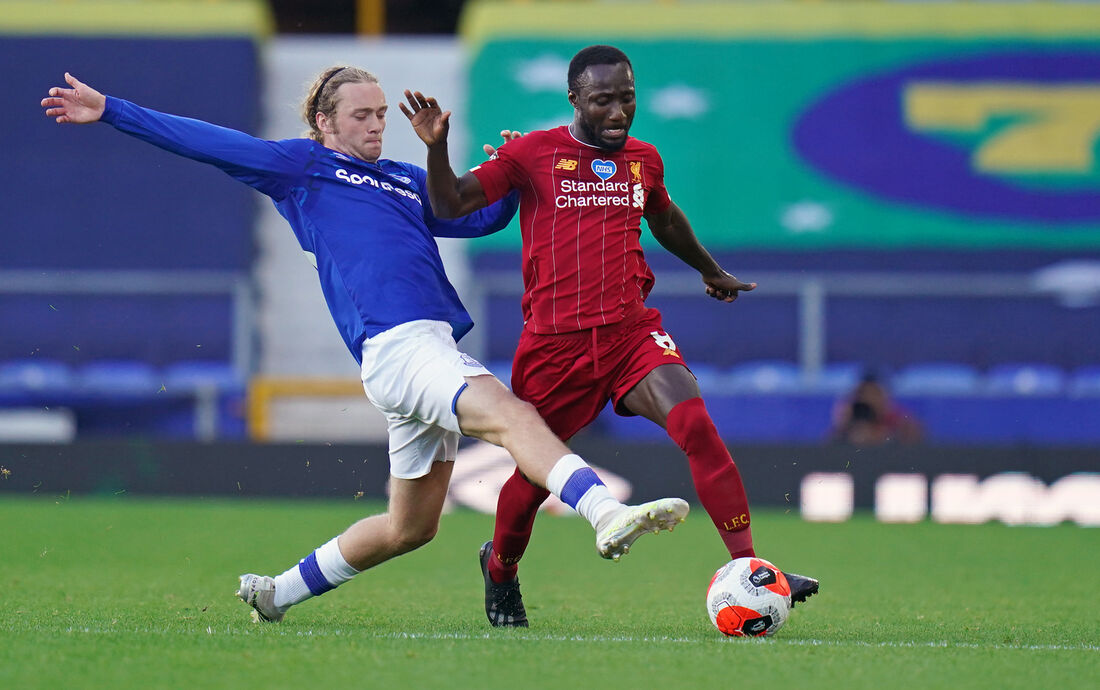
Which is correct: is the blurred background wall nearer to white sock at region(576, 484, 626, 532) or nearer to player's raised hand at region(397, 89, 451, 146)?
player's raised hand at region(397, 89, 451, 146)

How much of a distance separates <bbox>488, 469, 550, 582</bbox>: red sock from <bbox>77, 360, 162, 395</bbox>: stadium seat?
32.5 feet

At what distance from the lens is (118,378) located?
16.2 meters

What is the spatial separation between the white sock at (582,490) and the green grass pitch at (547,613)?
44 centimetres

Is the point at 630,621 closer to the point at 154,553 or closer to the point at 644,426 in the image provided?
the point at 154,553

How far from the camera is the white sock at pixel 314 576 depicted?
5.21 meters

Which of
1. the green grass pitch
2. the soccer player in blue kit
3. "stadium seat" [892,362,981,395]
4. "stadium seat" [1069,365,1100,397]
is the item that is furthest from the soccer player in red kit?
"stadium seat" [1069,365,1100,397]

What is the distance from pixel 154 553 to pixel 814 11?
1259 cm

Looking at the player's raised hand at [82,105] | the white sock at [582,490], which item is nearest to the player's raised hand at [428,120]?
the player's raised hand at [82,105]

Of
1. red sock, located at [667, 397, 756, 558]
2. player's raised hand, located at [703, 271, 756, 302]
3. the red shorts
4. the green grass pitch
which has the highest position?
player's raised hand, located at [703, 271, 756, 302]

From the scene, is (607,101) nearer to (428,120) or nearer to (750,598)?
(428,120)

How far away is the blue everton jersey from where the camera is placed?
4867 mm

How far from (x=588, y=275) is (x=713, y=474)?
2.69 feet

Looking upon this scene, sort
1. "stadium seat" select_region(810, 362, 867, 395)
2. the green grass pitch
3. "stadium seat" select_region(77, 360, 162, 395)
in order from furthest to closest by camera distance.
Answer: "stadium seat" select_region(77, 360, 162, 395) < "stadium seat" select_region(810, 362, 867, 395) < the green grass pitch

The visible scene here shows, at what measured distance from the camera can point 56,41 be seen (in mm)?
18422
